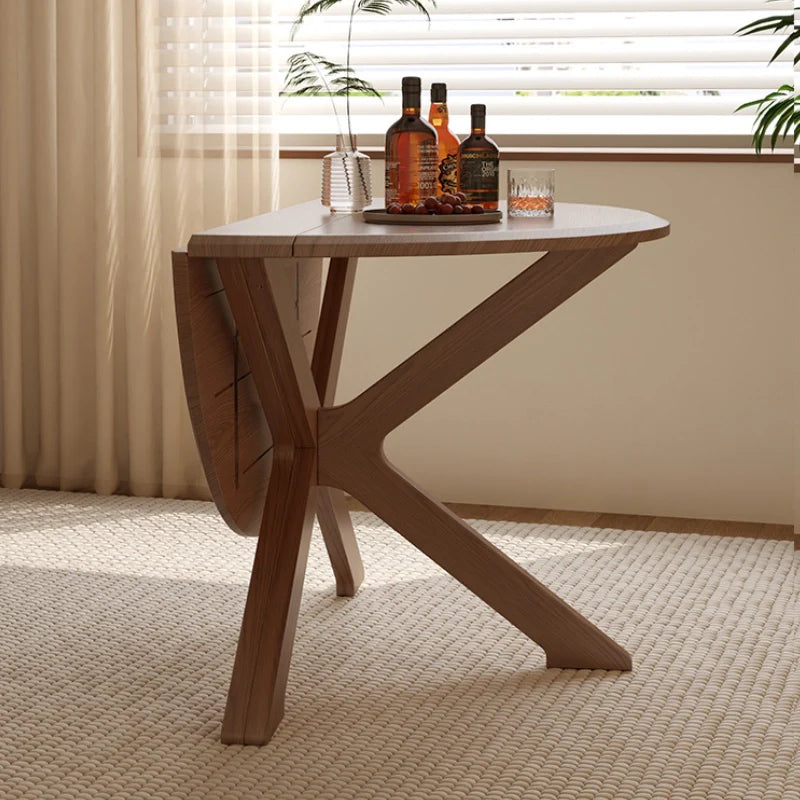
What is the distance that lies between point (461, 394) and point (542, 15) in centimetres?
99

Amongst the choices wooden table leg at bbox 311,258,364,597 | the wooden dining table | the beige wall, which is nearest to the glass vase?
the wooden dining table

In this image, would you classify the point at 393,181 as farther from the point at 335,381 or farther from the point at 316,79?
the point at 316,79

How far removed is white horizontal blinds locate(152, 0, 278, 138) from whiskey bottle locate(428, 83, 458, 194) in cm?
115

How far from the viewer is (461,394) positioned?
3572mm

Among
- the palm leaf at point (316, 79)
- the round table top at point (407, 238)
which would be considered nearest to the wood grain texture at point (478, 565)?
the round table top at point (407, 238)

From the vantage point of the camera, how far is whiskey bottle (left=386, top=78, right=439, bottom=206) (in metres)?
2.30

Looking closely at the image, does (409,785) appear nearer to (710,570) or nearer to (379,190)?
(710,570)

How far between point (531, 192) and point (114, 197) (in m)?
1.61

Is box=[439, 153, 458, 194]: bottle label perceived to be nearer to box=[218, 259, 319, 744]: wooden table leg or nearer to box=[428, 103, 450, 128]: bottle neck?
box=[428, 103, 450, 128]: bottle neck

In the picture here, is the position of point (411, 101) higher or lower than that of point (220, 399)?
higher

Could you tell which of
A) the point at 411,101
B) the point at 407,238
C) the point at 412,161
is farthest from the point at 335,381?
the point at 407,238

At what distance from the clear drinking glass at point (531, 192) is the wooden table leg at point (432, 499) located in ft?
0.58

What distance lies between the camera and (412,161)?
2.32 m

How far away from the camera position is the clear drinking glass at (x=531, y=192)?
230 cm
